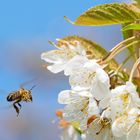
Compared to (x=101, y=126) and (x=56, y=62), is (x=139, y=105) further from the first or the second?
(x=56, y=62)

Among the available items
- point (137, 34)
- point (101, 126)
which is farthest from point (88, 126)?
point (137, 34)

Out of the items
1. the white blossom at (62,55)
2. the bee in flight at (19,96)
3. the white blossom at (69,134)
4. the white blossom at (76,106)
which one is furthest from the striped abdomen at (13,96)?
the white blossom at (76,106)

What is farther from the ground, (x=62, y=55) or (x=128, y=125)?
(x=62, y=55)

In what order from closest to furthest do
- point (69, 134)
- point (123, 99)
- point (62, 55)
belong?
1. point (123, 99)
2. point (62, 55)
3. point (69, 134)

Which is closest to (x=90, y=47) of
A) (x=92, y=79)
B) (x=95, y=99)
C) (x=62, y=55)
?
(x=62, y=55)

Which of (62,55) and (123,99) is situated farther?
(62,55)

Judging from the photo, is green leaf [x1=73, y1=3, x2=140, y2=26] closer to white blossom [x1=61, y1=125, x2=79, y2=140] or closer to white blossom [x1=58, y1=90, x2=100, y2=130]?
white blossom [x1=58, y1=90, x2=100, y2=130]

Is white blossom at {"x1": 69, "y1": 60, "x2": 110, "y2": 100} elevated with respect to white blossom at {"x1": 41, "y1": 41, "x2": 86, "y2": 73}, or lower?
lower

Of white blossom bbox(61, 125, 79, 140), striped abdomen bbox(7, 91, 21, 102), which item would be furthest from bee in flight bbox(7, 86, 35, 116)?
white blossom bbox(61, 125, 79, 140)

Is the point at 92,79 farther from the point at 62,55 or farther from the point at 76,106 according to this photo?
the point at 62,55
